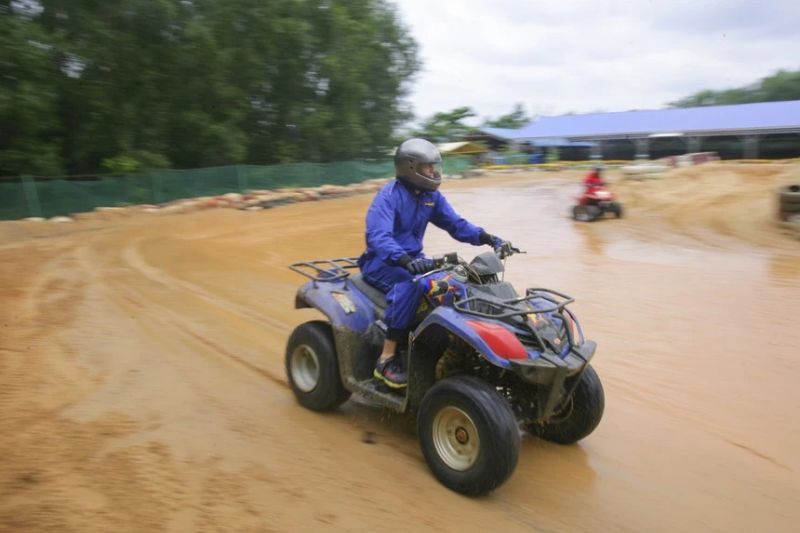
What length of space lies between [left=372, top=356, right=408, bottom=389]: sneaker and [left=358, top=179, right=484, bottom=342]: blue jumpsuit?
0.61 ft

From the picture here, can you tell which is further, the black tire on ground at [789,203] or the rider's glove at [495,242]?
the black tire on ground at [789,203]

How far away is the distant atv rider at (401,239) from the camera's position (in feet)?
13.5

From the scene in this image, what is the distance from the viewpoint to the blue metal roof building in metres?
40.5

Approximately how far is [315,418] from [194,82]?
75.2ft

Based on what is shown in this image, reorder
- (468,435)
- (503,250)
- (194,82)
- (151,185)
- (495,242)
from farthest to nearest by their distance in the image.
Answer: (194,82) → (151,185) → (495,242) → (503,250) → (468,435)

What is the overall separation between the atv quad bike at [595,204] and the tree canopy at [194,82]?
47.7 ft

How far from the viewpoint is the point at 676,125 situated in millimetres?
44812

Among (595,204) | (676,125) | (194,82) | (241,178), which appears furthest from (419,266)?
(676,125)

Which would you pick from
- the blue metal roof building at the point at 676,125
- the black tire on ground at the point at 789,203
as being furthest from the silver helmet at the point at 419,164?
the blue metal roof building at the point at 676,125

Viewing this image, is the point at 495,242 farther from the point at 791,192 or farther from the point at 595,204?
the point at 595,204

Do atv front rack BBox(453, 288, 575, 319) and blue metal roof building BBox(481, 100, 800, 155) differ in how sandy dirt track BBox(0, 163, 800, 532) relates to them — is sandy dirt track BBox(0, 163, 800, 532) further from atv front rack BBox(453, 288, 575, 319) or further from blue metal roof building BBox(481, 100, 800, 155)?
blue metal roof building BBox(481, 100, 800, 155)

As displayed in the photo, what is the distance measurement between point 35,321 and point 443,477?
584 centimetres

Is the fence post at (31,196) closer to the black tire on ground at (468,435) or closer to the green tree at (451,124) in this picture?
the black tire on ground at (468,435)

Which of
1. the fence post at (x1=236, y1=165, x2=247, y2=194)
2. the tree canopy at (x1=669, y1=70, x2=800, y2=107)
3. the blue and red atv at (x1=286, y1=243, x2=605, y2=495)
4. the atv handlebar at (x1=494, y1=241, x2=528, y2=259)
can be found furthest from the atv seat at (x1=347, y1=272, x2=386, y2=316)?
the tree canopy at (x1=669, y1=70, x2=800, y2=107)
